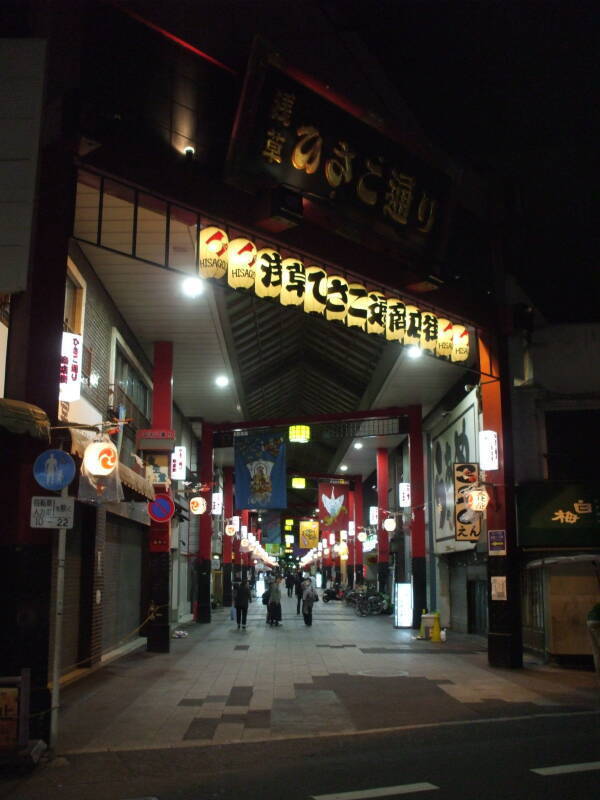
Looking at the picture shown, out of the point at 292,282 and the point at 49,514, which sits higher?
the point at 292,282

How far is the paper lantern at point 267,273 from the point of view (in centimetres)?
1330

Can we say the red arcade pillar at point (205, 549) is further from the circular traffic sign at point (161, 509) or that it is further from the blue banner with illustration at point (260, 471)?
the circular traffic sign at point (161, 509)

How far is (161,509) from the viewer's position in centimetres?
1794

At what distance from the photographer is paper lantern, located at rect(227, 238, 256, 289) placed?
1292 cm

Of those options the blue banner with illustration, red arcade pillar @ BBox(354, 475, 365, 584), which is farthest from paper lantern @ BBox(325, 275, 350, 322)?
red arcade pillar @ BBox(354, 475, 365, 584)

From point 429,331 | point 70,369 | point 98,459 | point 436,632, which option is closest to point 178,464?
point 436,632

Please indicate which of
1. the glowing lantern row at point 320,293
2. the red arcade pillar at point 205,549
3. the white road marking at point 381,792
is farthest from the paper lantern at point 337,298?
the red arcade pillar at point 205,549

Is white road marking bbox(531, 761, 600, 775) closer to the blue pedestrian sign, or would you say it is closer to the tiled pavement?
the tiled pavement

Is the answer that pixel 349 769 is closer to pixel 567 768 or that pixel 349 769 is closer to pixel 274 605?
pixel 567 768

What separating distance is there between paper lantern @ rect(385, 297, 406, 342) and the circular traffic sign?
21.9 feet

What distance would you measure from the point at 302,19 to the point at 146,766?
1440 centimetres

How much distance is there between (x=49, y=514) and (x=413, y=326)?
9382mm

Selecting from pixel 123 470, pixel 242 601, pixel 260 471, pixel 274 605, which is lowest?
pixel 274 605

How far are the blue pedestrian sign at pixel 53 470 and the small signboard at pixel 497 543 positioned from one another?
11.3 m
